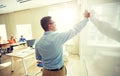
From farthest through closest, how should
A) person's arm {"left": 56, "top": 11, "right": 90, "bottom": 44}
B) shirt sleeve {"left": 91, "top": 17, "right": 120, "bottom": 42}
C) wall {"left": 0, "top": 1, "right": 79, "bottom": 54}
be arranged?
wall {"left": 0, "top": 1, "right": 79, "bottom": 54} → person's arm {"left": 56, "top": 11, "right": 90, "bottom": 44} → shirt sleeve {"left": 91, "top": 17, "right": 120, "bottom": 42}

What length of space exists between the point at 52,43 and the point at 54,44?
0.08ft

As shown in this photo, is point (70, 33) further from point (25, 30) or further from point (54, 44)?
point (25, 30)

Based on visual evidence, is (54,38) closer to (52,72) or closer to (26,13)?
(52,72)

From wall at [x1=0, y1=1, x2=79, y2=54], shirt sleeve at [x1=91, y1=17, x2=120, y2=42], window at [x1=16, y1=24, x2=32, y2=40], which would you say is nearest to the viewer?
shirt sleeve at [x1=91, y1=17, x2=120, y2=42]

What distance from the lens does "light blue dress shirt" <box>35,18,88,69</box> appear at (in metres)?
1.16

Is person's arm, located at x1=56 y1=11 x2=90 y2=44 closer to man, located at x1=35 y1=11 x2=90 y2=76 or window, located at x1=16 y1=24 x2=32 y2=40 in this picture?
man, located at x1=35 y1=11 x2=90 y2=76

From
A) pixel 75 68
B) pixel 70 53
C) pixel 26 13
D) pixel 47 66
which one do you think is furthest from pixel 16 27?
pixel 47 66

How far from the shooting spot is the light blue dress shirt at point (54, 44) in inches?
45.7

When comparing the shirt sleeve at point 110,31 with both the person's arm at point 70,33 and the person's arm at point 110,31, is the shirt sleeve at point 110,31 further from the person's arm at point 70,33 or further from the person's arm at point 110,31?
the person's arm at point 70,33

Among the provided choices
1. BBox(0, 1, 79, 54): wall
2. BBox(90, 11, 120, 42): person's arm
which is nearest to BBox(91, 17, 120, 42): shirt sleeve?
BBox(90, 11, 120, 42): person's arm

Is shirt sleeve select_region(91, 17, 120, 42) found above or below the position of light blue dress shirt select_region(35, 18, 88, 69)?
above

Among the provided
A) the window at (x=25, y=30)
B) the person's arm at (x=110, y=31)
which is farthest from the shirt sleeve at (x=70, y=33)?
the window at (x=25, y=30)

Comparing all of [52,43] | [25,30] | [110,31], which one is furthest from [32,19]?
[110,31]

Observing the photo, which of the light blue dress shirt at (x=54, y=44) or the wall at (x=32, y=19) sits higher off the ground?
the wall at (x=32, y=19)
